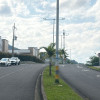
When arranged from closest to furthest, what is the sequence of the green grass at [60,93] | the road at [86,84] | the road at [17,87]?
the green grass at [60,93], the road at [17,87], the road at [86,84]

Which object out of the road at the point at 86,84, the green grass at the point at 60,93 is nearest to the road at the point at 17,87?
the green grass at the point at 60,93

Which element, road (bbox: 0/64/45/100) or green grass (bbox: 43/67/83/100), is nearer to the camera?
green grass (bbox: 43/67/83/100)

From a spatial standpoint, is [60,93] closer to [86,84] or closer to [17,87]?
[17,87]

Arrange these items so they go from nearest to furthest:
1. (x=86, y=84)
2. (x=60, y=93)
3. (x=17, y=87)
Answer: (x=60, y=93)
(x=17, y=87)
(x=86, y=84)

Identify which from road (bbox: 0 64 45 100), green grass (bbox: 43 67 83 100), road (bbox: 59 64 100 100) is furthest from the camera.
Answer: road (bbox: 59 64 100 100)

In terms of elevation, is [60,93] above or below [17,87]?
below

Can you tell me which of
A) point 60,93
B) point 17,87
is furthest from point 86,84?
point 60,93

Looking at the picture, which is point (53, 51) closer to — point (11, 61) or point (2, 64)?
point (2, 64)

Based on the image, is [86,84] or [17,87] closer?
[17,87]

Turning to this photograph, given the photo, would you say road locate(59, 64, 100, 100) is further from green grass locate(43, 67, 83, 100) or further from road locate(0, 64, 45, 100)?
road locate(0, 64, 45, 100)

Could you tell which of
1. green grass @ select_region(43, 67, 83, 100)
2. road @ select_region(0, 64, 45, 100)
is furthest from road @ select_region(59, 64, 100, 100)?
road @ select_region(0, 64, 45, 100)

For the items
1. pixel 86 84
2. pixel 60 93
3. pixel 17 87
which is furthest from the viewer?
pixel 86 84

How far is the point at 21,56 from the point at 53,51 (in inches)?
2354

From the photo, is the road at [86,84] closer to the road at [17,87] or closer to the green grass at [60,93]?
the green grass at [60,93]
